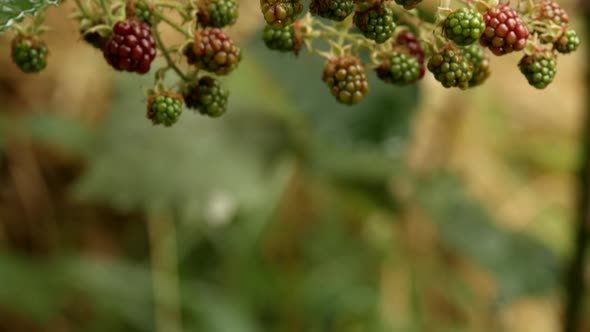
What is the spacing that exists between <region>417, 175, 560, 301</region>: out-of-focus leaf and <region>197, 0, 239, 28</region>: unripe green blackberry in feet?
6.77

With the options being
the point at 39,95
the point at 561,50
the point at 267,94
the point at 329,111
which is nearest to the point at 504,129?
the point at 267,94

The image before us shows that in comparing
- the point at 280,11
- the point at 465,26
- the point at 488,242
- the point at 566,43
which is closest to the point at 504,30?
the point at 465,26

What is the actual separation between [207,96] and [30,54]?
25cm

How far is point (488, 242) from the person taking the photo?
10.0 ft

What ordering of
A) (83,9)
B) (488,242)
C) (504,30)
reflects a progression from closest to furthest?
(504,30)
(83,9)
(488,242)

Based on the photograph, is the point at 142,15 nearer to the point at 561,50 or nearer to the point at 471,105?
the point at 561,50

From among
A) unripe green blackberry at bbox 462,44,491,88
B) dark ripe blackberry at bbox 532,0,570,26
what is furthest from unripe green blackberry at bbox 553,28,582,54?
unripe green blackberry at bbox 462,44,491,88

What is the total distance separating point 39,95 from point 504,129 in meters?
2.42

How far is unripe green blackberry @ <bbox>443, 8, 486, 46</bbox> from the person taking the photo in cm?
97

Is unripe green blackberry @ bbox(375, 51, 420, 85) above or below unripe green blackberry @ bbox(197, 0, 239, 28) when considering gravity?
below

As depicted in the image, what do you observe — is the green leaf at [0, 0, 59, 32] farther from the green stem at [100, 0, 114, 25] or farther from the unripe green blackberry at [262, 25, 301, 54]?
the unripe green blackberry at [262, 25, 301, 54]

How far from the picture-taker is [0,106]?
3.82m

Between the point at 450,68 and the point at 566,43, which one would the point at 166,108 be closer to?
the point at 450,68

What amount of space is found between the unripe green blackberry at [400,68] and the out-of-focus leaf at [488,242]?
1.92m
